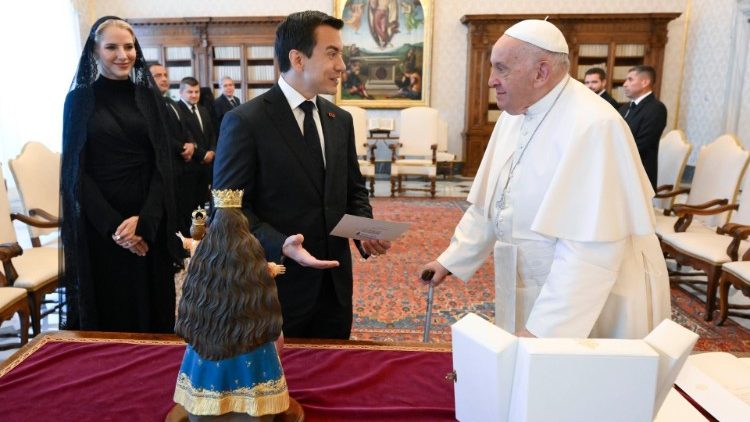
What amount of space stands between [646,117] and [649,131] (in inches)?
6.8

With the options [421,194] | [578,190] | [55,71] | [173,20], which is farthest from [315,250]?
[173,20]

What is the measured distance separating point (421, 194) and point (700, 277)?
4999mm

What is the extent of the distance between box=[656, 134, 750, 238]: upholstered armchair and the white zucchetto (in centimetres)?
349

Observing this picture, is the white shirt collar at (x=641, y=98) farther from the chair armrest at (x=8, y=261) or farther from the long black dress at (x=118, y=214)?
the chair armrest at (x=8, y=261)

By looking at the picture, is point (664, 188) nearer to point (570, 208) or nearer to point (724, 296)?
point (724, 296)

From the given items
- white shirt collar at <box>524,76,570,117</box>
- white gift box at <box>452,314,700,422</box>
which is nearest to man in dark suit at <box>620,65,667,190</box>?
white shirt collar at <box>524,76,570,117</box>

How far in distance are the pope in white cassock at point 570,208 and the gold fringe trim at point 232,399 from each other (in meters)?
0.85

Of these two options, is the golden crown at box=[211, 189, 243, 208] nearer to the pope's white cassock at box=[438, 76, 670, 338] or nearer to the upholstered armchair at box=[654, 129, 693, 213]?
the pope's white cassock at box=[438, 76, 670, 338]

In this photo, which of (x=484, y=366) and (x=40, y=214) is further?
(x=40, y=214)

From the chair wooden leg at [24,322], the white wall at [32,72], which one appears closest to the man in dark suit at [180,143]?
the chair wooden leg at [24,322]

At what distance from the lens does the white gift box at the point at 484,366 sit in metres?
0.94

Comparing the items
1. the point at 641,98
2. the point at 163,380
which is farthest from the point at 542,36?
the point at 641,98

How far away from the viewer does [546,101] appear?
5.75 feet

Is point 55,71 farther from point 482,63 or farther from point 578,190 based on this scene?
point 578,190
